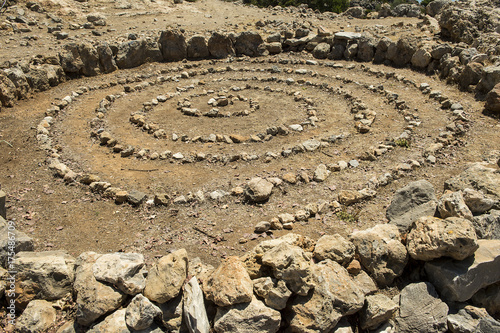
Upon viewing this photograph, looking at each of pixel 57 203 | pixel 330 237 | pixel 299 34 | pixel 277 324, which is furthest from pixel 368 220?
pixel 299 34

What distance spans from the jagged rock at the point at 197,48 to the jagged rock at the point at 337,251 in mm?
19877

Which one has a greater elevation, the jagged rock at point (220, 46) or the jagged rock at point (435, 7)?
the jagged rock at point (435, 7)

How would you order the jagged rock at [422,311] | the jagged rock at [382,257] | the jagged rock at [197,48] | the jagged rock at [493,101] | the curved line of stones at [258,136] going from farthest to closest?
the jagged rock at [197,48] → the jagged rock at [493,101] → the curved line of stones at [258,136] → the jagged rock at [382,257] → the jagged rock at [422,311]

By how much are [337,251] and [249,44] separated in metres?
20.3

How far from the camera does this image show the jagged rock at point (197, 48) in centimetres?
2430

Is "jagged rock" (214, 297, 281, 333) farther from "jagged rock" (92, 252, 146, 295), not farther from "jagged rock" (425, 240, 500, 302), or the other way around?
"jagged rock" (425, 240, 500, 302)

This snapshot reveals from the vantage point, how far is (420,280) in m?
7.25

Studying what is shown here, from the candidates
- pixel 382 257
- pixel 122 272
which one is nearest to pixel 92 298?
pixel 122 272

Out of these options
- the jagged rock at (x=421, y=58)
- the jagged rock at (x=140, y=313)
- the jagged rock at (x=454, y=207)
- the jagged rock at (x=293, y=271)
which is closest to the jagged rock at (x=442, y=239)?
the jagged rock at (x=454, y=207)

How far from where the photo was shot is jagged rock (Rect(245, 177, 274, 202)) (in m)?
10.6

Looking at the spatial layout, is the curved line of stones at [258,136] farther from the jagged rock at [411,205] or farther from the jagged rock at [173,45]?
the jagged rock at [173,45]

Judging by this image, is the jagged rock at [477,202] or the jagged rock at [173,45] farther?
the jagged rock at [173,45]

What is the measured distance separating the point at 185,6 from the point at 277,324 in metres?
32.8

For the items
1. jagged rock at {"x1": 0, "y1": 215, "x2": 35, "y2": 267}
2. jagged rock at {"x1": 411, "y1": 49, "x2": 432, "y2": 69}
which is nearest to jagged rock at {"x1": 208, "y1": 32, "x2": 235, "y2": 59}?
jagged rock at {"x1": 411, "y1": 49, "x2": 432, "y2": 69}
